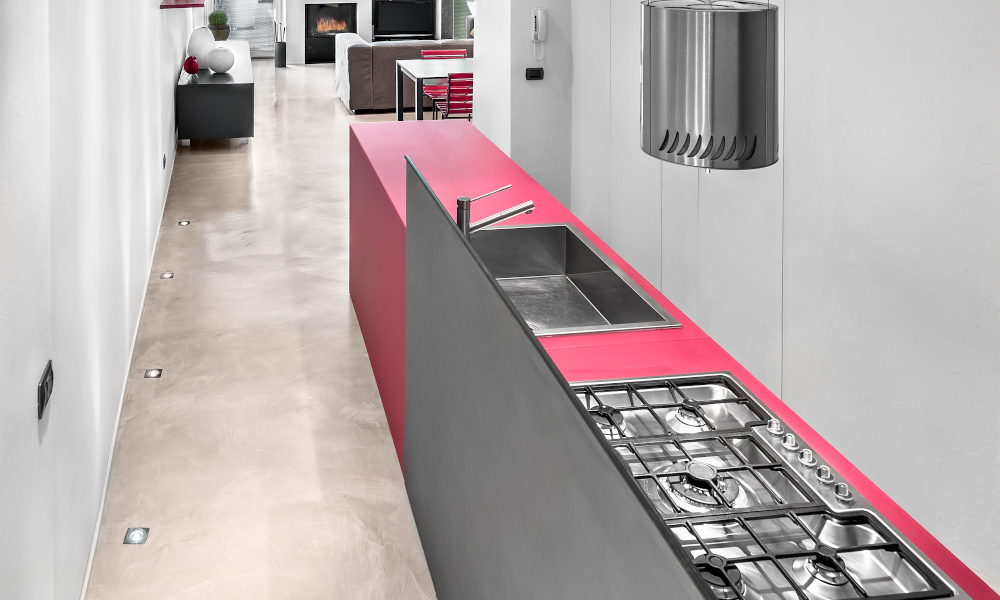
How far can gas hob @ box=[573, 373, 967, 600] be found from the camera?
65.2 inches

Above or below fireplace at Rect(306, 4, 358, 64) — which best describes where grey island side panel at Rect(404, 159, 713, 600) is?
below

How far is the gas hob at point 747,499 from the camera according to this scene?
5.44ft

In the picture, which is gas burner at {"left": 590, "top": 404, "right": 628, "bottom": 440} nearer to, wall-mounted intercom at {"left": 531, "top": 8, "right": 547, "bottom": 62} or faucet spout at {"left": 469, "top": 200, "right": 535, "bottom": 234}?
faucet spout at {"left": 469, "top": 200, "right": 535, "bottom": 234}

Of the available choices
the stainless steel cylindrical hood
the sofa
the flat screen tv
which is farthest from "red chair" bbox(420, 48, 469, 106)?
the stainless steel cylindrical hood

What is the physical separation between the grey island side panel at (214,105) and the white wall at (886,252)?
655 cm

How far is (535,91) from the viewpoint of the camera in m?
6.60

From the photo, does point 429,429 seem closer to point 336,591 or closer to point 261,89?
point 336,591

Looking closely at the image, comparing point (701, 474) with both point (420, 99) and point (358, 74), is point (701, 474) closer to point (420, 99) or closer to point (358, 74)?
point (420, 99)

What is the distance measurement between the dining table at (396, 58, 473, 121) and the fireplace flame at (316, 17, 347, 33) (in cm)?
689

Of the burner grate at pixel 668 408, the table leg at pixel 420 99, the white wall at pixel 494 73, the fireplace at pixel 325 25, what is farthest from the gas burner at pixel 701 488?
the fireplace at pixel 325 25

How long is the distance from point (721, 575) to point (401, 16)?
53.9 feet

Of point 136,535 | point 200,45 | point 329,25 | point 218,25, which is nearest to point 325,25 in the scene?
point 329,25

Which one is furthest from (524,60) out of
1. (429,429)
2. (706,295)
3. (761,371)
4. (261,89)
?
(261,89)

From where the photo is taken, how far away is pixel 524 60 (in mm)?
6539
